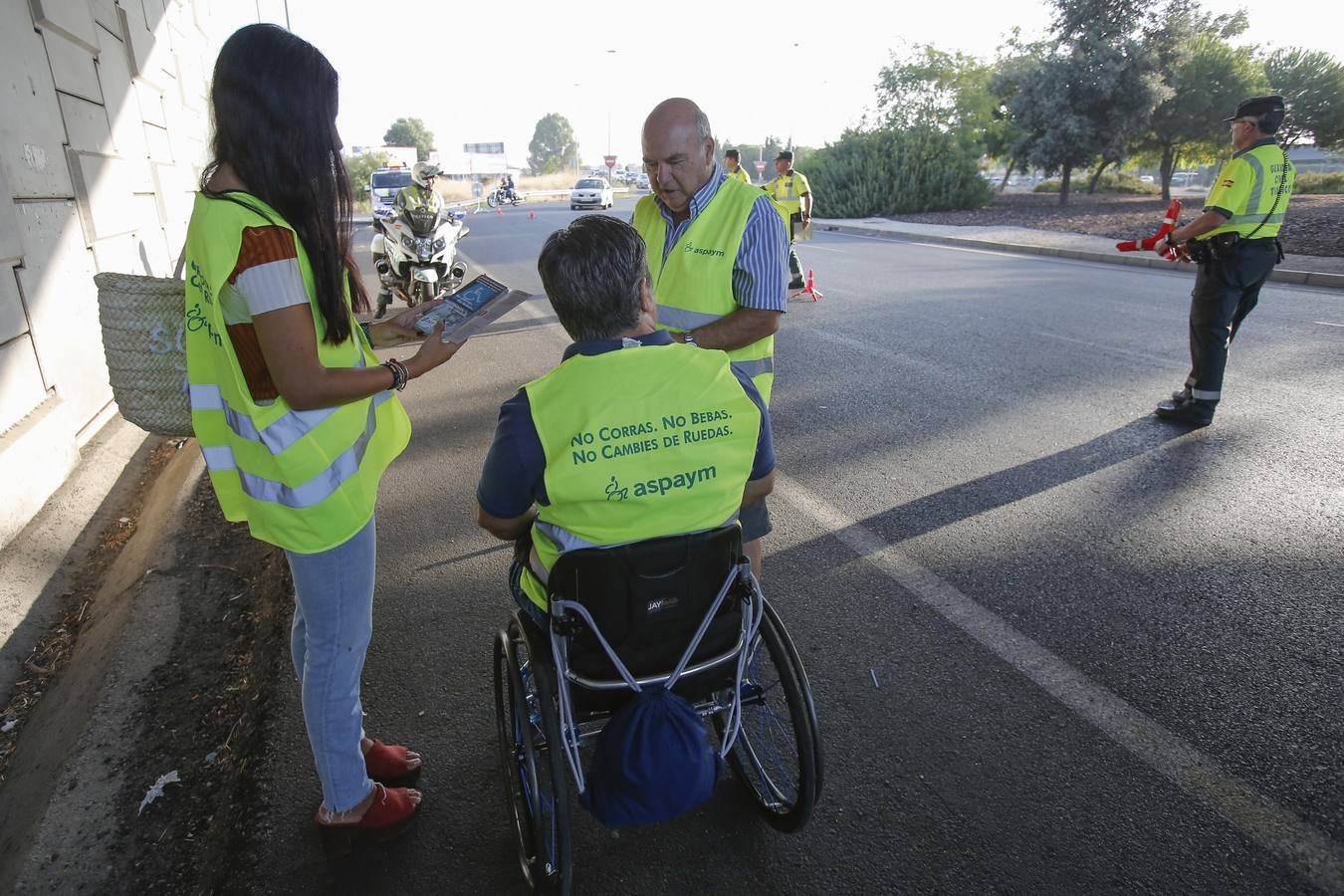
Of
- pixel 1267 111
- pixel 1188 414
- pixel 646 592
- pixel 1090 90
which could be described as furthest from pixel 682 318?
pixel 1090 90

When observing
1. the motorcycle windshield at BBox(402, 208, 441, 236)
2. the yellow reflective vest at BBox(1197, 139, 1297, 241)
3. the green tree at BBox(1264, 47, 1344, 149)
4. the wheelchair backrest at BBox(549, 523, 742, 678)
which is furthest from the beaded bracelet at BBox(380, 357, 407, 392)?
the green tree at BBox(1264, 47, 1344, 149)

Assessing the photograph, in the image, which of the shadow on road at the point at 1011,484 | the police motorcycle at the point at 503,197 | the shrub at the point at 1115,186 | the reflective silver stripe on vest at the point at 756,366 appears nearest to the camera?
the reflective silver stripe on vest at the point at 756,366

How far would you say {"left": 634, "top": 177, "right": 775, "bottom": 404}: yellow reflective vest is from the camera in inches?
113

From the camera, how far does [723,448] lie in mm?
1878

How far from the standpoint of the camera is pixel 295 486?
74.8 inches

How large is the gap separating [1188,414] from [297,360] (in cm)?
573

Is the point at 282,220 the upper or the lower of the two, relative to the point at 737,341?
upper

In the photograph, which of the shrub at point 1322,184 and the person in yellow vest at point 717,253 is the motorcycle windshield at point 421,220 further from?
the shrub at point 1322,184

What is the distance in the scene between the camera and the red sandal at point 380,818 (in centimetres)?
226

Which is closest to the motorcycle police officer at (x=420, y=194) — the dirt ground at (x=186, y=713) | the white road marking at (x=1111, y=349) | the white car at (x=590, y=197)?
the dirt ground at (x=186, y=713)

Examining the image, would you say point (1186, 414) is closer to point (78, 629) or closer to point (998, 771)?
point (998, 771)

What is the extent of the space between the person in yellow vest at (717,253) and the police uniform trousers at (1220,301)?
407 cm

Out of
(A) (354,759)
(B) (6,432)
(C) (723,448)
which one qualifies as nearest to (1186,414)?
(C) (723,448)

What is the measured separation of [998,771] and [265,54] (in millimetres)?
2698
